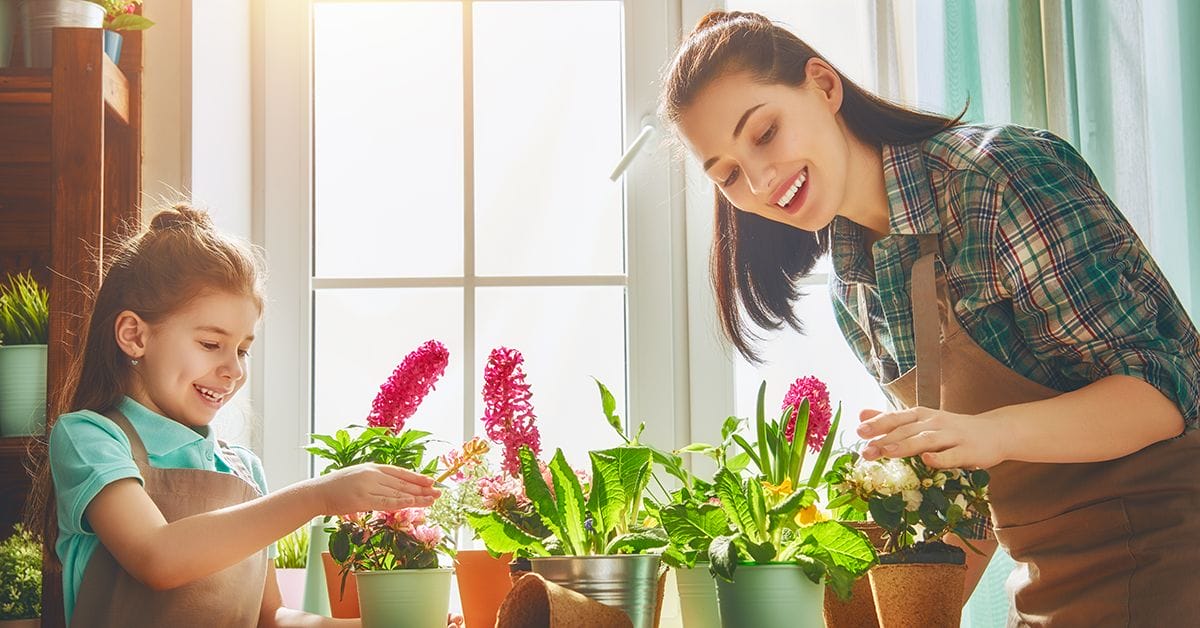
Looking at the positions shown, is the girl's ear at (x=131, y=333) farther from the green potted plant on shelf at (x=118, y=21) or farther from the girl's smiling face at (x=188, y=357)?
the green potted plant on shelf at (x=118, y=21)

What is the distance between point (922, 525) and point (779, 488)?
198 mm

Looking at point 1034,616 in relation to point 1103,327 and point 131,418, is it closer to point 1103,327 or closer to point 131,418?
point 1103,327

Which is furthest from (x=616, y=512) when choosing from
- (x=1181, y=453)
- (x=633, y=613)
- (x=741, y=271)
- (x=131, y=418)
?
(x=131, y=418)

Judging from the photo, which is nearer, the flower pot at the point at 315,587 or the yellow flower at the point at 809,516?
the yellow flower at the point at 809,516

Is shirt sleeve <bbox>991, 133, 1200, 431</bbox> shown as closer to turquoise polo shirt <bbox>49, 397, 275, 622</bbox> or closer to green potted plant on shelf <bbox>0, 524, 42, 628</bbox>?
turquoise polo shirt <bbox>49, 397, 275, 622</bbox>

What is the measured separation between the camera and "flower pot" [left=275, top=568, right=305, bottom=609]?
1.67 meters

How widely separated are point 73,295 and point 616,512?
2.81 feet

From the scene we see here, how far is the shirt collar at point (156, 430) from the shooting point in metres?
1.43

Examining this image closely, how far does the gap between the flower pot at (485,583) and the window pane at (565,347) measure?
2.59 feet

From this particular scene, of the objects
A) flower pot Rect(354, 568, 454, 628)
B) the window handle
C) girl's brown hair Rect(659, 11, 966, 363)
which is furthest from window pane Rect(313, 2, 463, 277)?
flower pot Rect(354, 568, 454, 628)

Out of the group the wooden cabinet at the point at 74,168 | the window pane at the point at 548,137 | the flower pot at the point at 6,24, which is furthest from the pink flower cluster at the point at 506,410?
the flower pot at the point at 6,24

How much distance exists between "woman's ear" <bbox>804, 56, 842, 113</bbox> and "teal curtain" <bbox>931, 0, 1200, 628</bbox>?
255mm

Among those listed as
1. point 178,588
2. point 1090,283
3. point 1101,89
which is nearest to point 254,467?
point 178,588

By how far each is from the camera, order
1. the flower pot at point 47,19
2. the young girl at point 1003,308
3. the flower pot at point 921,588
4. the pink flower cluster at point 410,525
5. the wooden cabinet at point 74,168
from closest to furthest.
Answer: the flower pot at point 921,588 → the young girl at point 1003,308 → the pink flower cluster at point 410,525 → the wooden cabinet at point 74,168 → the flower pot at point 47,19
